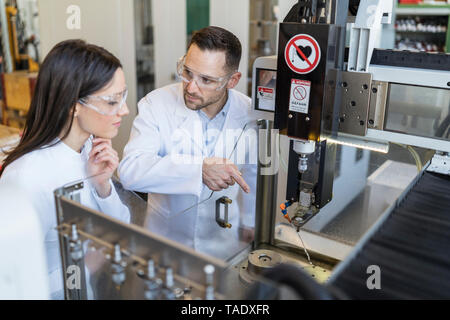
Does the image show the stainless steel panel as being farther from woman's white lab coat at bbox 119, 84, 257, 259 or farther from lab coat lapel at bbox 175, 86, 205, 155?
lab coat lapel at bbox 175, 86, 205, 155

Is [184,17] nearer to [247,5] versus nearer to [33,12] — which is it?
[247,5]

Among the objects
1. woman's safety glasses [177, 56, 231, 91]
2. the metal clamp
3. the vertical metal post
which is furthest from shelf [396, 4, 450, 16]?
the metal clamp

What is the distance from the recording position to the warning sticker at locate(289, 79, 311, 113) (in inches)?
40.1

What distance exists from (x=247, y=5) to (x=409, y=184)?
2212 mm

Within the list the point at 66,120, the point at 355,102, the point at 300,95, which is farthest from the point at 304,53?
the point at 66,120

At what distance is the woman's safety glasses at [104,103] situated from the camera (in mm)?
1325

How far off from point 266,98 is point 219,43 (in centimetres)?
50

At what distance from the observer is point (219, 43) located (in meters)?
1.67

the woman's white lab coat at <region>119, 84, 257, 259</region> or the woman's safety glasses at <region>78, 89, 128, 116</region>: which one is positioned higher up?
the woman's safety glasses at <region>78, 89, 128, 116</region>

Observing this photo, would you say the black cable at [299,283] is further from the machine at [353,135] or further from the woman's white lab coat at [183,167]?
the woman's white lab coat at [183,167]

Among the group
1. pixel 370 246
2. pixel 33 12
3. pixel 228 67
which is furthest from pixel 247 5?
pixel 33 12

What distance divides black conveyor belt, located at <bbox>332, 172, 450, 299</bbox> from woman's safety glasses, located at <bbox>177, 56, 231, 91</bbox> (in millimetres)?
816

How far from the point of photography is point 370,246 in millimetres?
911

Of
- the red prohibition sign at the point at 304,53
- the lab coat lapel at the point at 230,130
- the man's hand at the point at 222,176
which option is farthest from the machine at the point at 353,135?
the lab coat lapel at the point at 230,130
